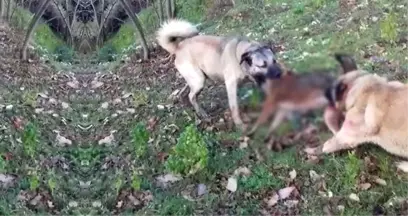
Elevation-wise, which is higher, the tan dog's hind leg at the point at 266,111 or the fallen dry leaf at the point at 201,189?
the fallen dry leaf at the point at 201,189

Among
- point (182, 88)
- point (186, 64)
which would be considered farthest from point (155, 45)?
point (186, 64)

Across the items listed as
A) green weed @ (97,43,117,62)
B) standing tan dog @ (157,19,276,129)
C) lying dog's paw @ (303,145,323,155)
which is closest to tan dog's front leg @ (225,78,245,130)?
standing tan dog @ (157,19,276,129)

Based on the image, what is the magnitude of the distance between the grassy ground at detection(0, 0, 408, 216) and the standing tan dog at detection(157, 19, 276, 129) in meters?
0.32

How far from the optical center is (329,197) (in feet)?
17.0

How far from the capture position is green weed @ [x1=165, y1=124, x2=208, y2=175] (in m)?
5.43

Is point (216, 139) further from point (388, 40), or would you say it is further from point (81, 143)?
point (388, 40)

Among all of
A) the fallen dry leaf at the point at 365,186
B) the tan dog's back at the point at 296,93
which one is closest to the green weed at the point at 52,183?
the tan dog's back at the point at 296,93

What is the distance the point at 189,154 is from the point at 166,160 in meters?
0.61

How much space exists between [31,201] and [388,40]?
4.63m

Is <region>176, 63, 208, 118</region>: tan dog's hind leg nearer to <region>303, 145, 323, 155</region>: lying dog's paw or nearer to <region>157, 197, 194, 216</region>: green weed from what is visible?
<region>303, 145, 323, 155</region>: lying dog's paw

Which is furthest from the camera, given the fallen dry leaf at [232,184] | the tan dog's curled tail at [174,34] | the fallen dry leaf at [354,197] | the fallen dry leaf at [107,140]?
the tan dog's curled tail at [174,34]

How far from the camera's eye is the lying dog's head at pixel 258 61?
629 cm

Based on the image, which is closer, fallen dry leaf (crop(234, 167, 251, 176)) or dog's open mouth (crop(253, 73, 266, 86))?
fallen dry leaf (crop(234, 167, 251, 176))

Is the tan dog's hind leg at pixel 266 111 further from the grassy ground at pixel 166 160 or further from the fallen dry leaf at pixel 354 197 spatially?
the fallen dry leaf at pixel 354 197
